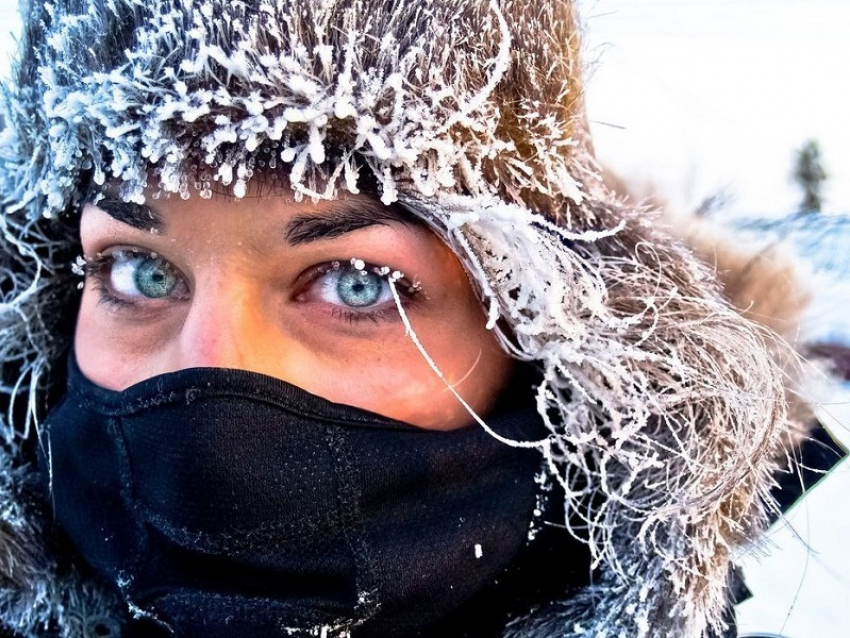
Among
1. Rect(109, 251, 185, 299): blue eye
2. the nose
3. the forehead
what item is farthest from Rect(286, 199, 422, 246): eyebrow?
Rect(109, 251, 185, 299): blue eye

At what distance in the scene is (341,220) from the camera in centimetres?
107

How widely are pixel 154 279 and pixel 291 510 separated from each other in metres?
0.45

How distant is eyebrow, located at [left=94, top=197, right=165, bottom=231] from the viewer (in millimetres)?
1123

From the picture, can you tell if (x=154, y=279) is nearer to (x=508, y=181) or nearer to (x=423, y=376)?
(x=423, y=376)

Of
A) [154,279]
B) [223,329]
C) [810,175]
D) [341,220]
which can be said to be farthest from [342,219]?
[810,175]

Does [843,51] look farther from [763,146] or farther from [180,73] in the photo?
[180,73]

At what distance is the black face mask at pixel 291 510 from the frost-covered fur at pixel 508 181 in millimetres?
155

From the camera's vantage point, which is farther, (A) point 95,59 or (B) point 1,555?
(B) point 1,555

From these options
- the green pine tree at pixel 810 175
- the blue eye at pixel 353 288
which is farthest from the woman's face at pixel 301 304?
the green pine tree at pixel 810 175

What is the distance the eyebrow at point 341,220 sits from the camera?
1067 mm

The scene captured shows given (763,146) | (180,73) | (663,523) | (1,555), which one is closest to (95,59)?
(180,73)

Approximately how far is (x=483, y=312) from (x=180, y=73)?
0.54 metres

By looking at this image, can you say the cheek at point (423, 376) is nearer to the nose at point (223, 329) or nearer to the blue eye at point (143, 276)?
the nose at point (223, 329)

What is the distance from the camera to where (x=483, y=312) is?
119cm
